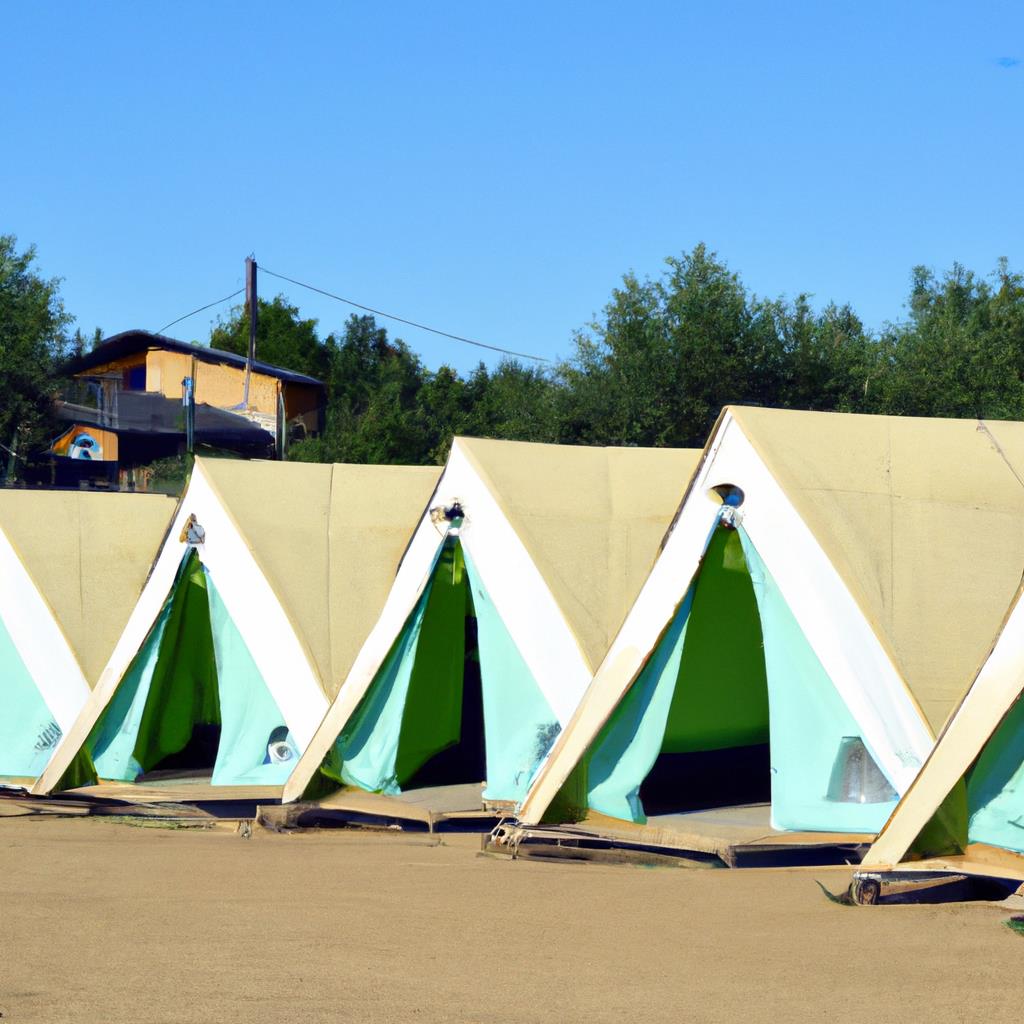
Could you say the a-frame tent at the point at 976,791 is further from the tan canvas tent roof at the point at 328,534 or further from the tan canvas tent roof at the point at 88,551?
the tan canvas tent roof at the point at 88,551

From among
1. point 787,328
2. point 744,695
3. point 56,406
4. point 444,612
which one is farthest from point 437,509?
point 56,406

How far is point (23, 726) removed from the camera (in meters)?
11.9

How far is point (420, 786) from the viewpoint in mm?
10906

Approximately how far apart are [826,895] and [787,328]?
26.6 meters

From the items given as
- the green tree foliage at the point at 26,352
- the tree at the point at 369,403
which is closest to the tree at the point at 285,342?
the tree at the point at 369,403

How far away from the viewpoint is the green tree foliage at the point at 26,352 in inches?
1414

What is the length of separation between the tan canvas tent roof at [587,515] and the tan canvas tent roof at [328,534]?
973mm

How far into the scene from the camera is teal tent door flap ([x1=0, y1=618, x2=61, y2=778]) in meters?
11.8

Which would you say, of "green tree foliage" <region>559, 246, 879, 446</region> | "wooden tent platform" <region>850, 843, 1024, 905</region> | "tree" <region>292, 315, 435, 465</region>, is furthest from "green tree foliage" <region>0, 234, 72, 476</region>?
"wooden tent platform" <region>850, 843, 1024, 905</region>

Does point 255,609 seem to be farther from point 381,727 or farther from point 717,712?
point 717,712

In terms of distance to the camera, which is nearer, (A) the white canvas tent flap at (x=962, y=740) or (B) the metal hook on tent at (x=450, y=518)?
(A) the white canvas tent flap at (x=962, y=740)

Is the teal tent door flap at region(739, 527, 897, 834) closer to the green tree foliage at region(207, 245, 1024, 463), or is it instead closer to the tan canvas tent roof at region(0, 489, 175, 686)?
the tan canvas tent roof at region(0, 489, 175, 686)

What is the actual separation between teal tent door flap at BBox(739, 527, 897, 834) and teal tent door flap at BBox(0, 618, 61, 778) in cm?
660

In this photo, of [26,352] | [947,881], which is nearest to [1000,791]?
[947,881]
